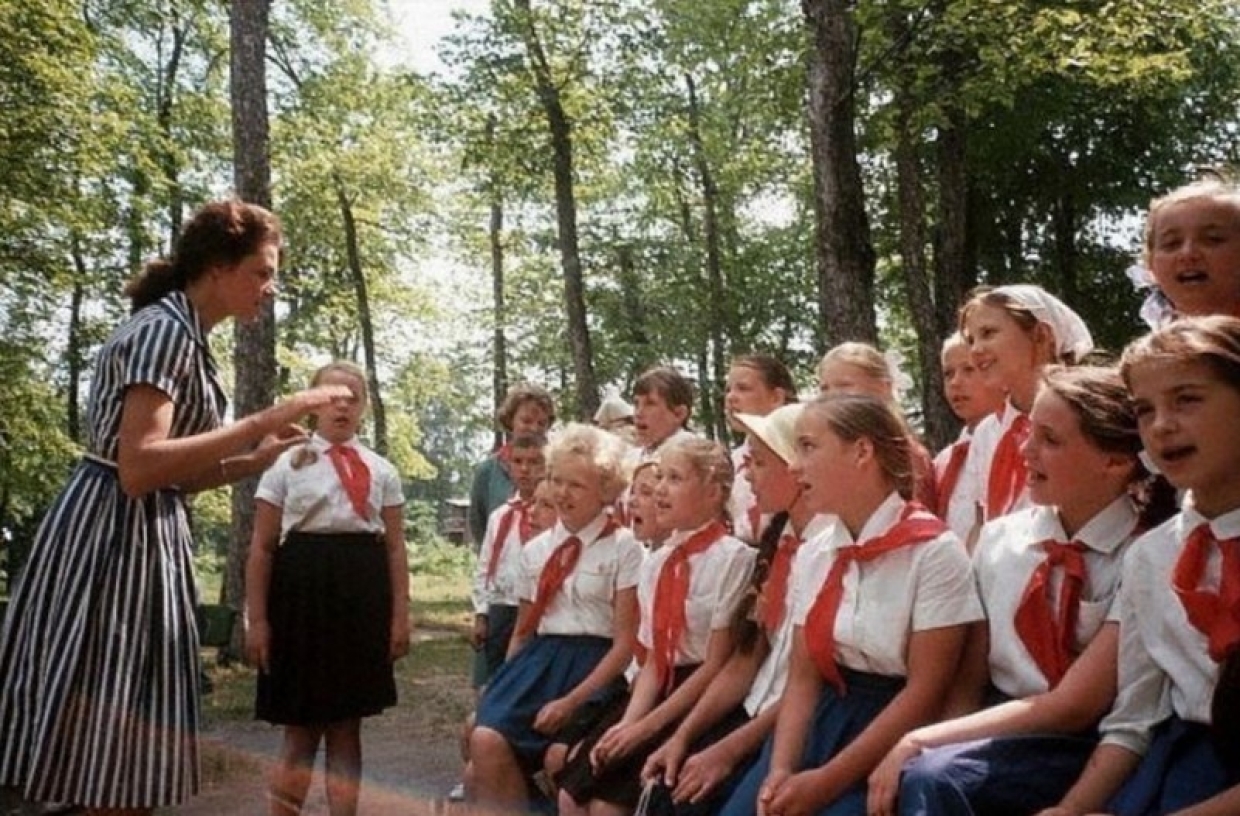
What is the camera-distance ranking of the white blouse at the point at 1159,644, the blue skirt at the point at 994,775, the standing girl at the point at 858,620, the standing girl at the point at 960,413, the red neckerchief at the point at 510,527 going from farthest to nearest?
1. the red neckerchief at the point at 510,527
2. the standing girl at the point at 960,413
3. the standing girl at the point at 858,620
4. the blue skirt at the point at 994,775
5. the white blouse at the point at 1159,644

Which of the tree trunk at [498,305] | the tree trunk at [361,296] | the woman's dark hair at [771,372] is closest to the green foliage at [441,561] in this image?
the tree trunk at [498,305]

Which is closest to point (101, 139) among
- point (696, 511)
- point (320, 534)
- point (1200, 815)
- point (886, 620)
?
point (320, 534)

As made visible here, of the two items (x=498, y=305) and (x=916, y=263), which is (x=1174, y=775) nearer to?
(x=916, y=263)

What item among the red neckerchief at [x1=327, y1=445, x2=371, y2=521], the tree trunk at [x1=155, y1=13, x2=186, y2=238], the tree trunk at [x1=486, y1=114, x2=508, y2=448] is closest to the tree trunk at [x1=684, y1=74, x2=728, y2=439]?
the tree trunk at [x1=486, y1=114, x2=508, y2=448]

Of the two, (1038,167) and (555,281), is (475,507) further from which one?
(555,281)

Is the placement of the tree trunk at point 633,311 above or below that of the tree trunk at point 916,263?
above

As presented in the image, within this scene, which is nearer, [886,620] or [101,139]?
[886,620]

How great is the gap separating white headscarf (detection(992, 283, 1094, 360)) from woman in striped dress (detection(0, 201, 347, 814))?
2.06 meters

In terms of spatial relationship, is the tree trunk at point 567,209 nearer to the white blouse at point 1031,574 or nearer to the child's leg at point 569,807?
the child's leg at point 569,807

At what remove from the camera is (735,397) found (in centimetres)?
500

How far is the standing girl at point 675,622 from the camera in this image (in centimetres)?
360

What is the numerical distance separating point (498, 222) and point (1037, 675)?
25.3m

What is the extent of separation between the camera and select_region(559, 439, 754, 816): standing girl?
3600 millimetres

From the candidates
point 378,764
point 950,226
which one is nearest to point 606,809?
point 378,764
